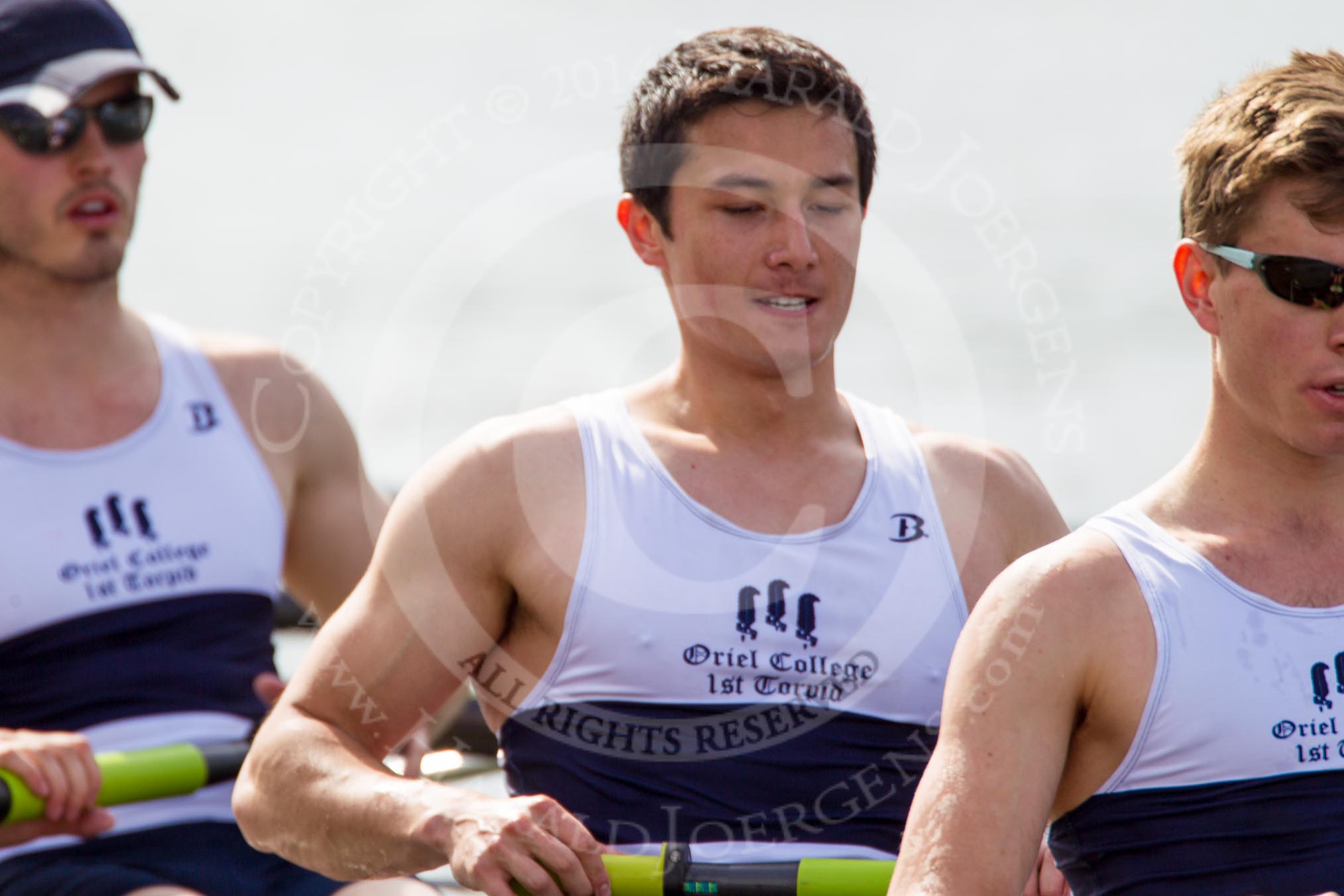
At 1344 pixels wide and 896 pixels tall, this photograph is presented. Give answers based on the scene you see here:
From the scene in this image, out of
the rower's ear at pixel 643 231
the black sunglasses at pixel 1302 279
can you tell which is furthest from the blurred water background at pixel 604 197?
the black sunglasses at pixel 1302 279

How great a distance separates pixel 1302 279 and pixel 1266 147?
0.18 metres

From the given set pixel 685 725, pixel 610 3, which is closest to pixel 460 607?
pixel 685 725

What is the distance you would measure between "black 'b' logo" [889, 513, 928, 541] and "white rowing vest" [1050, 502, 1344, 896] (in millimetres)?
614

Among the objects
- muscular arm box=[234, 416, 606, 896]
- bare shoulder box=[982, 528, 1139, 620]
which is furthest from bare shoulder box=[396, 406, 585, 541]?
bare shoulder box=[982, 528, 1139, 620]

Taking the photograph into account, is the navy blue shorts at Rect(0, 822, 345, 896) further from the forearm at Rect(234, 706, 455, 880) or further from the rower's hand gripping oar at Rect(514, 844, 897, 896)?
the rower's hand gripping oar at Rect(514, 844, 897, 896)

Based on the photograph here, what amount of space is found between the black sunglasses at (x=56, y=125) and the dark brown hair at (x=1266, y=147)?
1.96 metres

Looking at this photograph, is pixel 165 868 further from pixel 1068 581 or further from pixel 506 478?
pixel 1068 581

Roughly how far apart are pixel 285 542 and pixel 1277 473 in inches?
76.2

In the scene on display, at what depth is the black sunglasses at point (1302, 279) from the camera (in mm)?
1984

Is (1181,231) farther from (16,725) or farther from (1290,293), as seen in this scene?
(16,725)

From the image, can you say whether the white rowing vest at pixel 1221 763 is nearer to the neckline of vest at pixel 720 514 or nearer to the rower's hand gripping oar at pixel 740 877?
the rower's hand gripping oar at pixel 740 877

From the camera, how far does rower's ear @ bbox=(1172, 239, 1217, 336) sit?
6.92 feet

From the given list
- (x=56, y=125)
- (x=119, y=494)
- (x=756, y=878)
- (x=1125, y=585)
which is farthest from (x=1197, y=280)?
(x=56, y=125)

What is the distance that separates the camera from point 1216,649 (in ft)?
6.55
